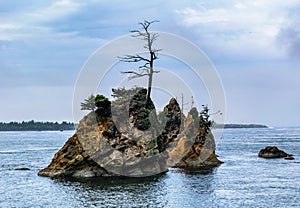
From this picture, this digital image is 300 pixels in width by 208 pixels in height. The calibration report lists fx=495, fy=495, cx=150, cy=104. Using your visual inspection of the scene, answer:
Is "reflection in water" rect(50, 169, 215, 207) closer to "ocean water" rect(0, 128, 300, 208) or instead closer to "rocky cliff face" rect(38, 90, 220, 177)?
"ocean water" rect(0, 128, 300, 208)

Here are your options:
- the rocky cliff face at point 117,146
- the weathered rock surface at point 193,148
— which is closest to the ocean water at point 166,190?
the rocky cliff face at point 117,146

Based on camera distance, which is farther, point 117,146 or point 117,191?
point 117,146

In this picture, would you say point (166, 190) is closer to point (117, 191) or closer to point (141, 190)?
point (141, 190)

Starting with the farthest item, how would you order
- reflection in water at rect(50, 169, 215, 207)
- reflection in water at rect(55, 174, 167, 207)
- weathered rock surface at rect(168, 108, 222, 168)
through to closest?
1. weathered rock surface at rect(168, 108, 222, 168)
2. reflection in water at rect(50, 169, 215, 207)
3. reflection in water at rect(55, 174, 167, 207)

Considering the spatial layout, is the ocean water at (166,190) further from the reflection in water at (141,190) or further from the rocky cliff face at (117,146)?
the rocky cliff face at (117,146)

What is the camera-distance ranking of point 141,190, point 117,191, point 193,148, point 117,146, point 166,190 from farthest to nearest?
point 193,148
point 117,146
point 166,190
point 141,190
point 117,191

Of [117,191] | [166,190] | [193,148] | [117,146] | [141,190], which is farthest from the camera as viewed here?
[193,148]

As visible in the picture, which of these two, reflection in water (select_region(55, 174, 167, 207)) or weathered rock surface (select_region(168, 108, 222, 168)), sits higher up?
weathered rock surface (select_region(168, 108, 222, 168))

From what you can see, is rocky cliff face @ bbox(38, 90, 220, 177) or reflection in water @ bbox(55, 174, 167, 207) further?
rocky cliff face @ bbox(38, 90, 220, 177)

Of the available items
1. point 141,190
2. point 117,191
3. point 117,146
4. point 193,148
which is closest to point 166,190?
point 141,190

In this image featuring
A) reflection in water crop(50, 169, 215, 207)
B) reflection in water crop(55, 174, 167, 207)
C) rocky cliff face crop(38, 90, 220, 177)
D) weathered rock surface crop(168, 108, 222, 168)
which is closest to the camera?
reflection in water crop(55, 174, 167, 207)

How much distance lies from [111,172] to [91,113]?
Answer: 11.9m

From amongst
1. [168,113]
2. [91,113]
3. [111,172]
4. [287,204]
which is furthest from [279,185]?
[168,113]

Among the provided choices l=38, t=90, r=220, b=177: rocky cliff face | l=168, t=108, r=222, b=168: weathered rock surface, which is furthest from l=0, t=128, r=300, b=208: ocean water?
l=168, t=108, r=222, b=168: weathered rock surface
